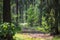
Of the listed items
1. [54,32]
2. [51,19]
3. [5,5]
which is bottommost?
[54,32]

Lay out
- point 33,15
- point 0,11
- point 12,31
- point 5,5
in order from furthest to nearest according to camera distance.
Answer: point 33,15 < point 0,11 < point 5,5 < point 12,31

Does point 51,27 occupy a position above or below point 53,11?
below

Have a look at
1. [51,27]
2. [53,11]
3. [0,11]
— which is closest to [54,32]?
[51,27]

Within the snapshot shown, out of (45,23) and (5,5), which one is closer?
(5,5)

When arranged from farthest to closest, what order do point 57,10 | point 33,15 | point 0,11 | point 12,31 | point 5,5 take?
point 33,15, point 57,10, point 0,11, point 5,5, point 12,31

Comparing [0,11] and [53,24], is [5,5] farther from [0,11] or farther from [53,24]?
[53,24]

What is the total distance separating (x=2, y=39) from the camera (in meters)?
12.0

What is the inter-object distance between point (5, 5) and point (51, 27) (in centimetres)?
1436

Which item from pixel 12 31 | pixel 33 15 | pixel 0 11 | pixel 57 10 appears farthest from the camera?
pixel 33 15

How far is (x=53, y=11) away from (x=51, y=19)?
105 cm

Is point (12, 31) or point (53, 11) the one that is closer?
point (12, 31)

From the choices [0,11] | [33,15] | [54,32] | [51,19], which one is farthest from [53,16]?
[33,15]

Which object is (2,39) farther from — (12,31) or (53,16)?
(53,16)

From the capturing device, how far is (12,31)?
11867 millimetres
